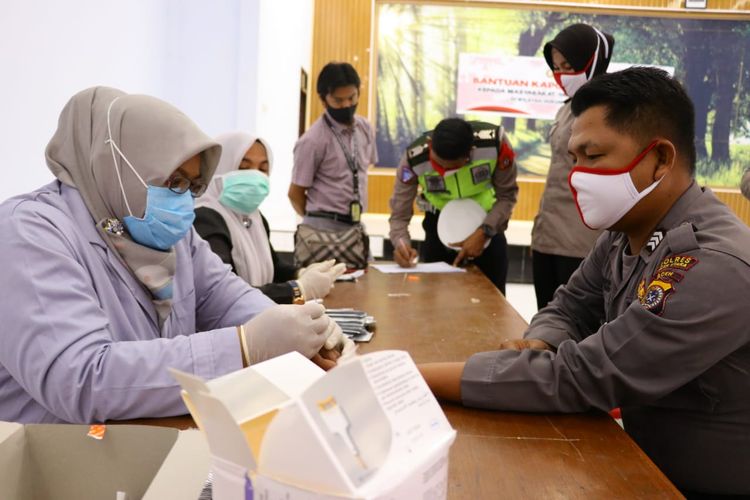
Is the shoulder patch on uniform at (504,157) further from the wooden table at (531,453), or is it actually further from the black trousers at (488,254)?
the wooden table at (531,453)

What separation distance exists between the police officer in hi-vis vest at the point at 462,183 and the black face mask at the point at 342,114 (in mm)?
448

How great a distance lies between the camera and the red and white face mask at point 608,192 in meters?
1.33

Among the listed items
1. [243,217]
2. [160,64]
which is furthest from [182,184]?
[160,64]

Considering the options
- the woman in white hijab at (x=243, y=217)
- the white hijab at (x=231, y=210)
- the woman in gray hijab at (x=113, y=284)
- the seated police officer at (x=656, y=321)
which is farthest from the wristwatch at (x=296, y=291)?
the seated police officer at (x=656, y=321)

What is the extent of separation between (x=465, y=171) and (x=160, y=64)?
5.82 feet

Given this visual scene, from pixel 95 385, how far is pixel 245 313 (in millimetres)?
620

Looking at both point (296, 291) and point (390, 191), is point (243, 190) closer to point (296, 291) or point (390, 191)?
point (296, 291)

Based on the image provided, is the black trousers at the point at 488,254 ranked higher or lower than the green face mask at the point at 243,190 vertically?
lower

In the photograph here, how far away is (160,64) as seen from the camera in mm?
3668

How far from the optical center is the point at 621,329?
115 centimetres

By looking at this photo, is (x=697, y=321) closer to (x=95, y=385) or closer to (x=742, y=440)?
(x=742, y=440)

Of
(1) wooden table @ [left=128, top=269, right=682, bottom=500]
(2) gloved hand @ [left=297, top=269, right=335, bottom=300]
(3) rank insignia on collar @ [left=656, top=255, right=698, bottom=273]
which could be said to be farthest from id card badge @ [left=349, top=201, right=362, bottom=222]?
(3) rank insignia on collar @ [left=656, top=255, right=698, bottom=273]

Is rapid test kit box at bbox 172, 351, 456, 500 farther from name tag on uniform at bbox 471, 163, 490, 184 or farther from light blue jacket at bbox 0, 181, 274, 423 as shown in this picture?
A: name tag on uniform at bbox 471, 163, 490, 184

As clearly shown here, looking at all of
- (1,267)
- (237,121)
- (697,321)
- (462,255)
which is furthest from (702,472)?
(237,121)
